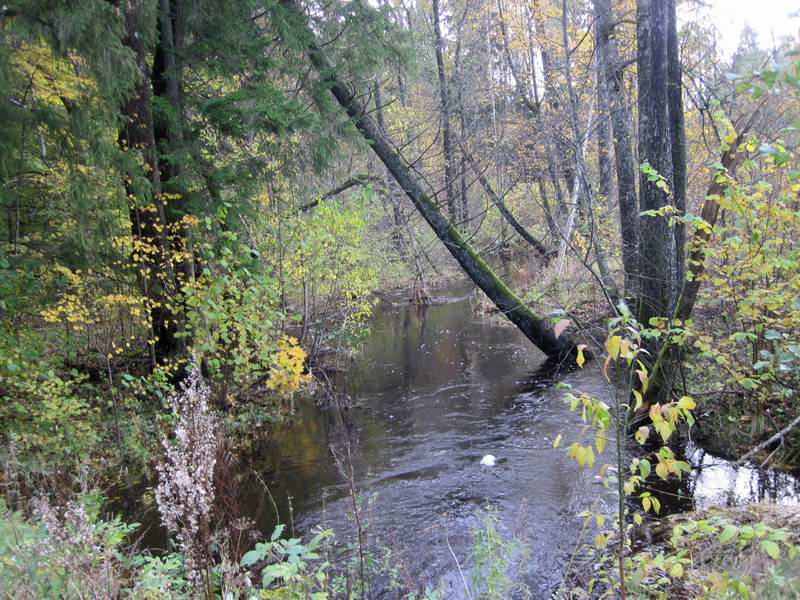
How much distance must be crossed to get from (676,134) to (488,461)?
5030 mm

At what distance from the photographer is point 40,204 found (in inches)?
276

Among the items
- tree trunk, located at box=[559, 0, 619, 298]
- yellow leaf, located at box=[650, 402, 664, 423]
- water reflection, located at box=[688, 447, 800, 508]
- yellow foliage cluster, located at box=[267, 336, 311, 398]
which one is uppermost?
tree trunk, located at box=[559, 0, 619, 298]

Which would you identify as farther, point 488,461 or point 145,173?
point 145,173

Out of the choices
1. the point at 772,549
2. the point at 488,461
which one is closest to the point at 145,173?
the point at 488,461

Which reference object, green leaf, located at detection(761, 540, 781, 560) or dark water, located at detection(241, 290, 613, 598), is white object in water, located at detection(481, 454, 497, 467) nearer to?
dark water, located at detection(241, 290, 613, 598)

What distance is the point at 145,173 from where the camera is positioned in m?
7.73

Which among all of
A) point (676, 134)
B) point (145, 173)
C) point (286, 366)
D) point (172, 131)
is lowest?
point (286, 366)

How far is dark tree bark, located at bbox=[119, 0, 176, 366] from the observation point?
7270 millimetres

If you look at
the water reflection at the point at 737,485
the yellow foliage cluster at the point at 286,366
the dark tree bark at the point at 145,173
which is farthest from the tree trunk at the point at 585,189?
the dark tree bark at the point at 145,173

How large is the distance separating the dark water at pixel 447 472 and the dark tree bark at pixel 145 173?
9.57 ft

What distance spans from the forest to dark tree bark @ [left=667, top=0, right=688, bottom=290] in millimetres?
43

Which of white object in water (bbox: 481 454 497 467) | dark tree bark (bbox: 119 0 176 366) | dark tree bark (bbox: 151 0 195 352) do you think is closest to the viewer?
white object in water (bbox: 481 454 497 467)

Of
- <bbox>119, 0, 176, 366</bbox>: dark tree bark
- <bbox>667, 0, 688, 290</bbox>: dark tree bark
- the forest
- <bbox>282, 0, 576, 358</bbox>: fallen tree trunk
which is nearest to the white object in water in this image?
the forest

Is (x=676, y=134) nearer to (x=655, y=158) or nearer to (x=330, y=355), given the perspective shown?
(x=655, y=158)
